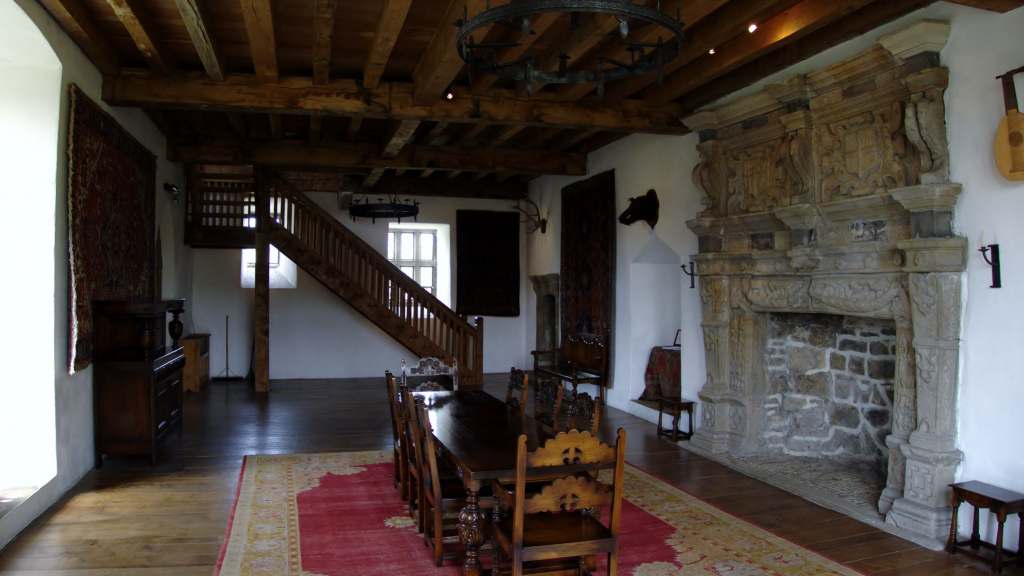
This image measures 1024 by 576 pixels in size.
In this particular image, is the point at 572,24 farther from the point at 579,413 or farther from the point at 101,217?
the point at 101,217

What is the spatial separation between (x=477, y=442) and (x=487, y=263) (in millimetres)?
8649

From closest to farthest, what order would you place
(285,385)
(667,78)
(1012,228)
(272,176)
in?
(1012,228) → (667,78) → (272,176) → (285,385)

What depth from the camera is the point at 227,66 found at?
6066 millimetres

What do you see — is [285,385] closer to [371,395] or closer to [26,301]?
[371,395]

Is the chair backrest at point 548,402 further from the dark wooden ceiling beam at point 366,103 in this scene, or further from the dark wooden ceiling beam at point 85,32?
the dark wooden ceiling beam at point 85,32

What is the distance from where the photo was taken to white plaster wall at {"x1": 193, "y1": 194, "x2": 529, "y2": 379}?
1136 cm

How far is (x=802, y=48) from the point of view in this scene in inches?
212

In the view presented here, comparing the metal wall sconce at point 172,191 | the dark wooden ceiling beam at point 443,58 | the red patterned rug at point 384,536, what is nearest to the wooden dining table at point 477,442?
the red patterned rug at point 384,536

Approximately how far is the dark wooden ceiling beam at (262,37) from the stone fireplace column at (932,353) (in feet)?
13.8

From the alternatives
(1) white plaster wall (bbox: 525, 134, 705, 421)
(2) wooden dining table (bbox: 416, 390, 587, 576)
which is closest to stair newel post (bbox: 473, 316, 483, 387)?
(1) white plaster wall (bbox: 525, 134, 705, 421)

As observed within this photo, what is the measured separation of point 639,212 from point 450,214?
201 inches

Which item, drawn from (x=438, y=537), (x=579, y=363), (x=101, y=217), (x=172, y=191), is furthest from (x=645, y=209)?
(x=172, y=191)

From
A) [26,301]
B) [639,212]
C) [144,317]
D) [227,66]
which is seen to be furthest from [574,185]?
[26,301]

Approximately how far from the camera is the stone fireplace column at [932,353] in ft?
13.9
